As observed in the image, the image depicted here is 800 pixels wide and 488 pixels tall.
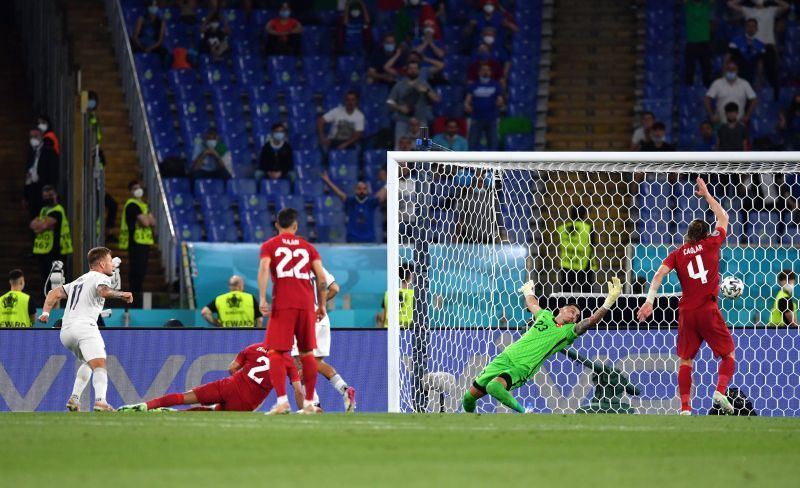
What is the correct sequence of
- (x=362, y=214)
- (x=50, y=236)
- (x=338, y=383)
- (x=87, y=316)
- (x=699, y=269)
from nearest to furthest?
(x=699, y=269)
(x=87, y=316)
(x=338, y=383)
(x=50, y=236)
(x=362, y=214)

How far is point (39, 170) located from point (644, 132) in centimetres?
884

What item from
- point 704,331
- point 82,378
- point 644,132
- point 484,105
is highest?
point 484,105

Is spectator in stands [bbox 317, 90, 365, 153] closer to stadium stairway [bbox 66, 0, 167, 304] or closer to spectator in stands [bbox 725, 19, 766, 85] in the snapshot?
stadium stairway [bbox 66, 0, 167, 304]

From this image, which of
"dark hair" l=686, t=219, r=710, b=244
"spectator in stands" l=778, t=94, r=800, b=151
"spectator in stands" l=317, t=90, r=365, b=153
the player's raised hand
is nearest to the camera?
the player's raised hand

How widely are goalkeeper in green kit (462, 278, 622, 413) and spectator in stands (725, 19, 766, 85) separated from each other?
37.5 feet

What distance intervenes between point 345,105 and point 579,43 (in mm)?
4434

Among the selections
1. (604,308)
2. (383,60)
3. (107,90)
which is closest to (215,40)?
(107,90)

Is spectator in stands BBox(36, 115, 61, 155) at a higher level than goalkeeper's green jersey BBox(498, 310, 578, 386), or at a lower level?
higher

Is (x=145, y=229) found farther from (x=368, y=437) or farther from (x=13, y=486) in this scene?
(x=13, y=486)

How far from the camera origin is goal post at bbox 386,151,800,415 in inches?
539

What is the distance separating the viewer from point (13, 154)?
23.9 m

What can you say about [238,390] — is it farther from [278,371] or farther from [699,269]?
[699,269]

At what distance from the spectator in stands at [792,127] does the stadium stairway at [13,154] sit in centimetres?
1123

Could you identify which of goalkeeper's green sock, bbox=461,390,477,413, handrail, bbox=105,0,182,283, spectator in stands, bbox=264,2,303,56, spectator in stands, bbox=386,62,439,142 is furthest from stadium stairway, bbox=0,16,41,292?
goalkeeper's green sock, bbox=461,390,477,413
